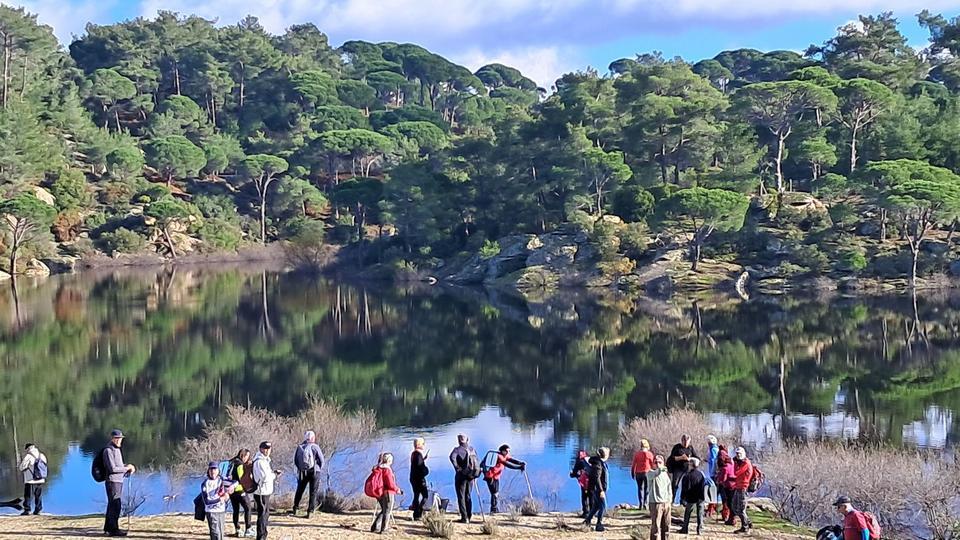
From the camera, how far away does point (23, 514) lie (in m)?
16.6

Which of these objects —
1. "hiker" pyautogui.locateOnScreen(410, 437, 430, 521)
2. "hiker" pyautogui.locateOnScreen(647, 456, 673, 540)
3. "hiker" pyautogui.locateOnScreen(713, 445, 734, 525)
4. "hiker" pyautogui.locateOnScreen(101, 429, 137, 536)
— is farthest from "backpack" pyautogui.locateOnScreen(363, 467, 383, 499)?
"hiker" pyautogui.locateOnScreen(713, 445, 734, 525)

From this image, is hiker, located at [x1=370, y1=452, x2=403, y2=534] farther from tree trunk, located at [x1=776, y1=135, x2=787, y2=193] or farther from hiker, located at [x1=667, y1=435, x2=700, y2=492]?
tree trunk, located at [x1=776, y1=135, x2=787, y2=193]

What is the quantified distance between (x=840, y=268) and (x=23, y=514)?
174 feet

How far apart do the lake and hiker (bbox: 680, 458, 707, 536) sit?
4.35 meters

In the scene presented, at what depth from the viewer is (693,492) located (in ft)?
47.2

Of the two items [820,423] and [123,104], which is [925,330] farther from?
[123,104]

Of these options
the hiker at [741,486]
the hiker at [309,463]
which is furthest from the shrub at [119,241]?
the hiker at [741,486]

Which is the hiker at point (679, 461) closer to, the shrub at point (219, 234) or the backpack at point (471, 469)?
the backpack at point (471, 469)

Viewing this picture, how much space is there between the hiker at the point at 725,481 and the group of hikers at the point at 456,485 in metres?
0.02

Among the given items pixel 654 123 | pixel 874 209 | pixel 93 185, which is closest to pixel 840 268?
pixel 874 209

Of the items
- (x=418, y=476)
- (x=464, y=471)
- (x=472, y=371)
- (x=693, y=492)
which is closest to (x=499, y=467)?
(x=464, y=471)

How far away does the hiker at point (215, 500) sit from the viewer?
500 inches

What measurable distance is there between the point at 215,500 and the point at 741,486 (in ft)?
24.9

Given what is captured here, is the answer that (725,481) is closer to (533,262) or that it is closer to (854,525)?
(854,525)
